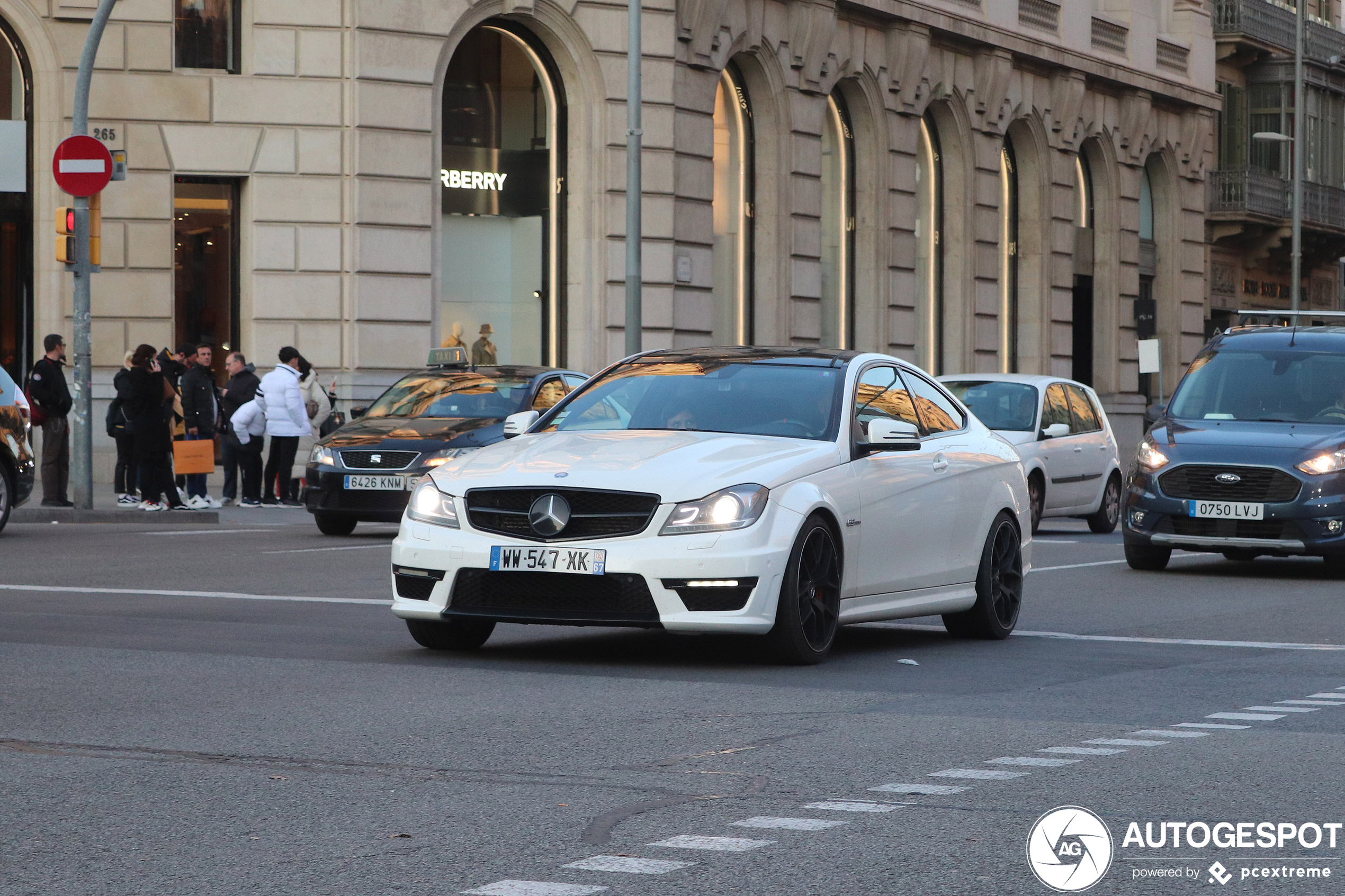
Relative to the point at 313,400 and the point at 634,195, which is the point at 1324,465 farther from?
the point at 313,400

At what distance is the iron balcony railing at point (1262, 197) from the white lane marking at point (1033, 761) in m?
42.6

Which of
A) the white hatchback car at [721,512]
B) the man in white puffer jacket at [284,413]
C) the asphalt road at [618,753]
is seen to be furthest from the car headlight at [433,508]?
the man in white puffer jacket at [284,413]

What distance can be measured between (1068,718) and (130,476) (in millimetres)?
17366

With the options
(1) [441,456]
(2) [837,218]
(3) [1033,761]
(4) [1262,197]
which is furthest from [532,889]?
(4) [1262,197]

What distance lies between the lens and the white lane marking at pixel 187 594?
41.2 ft

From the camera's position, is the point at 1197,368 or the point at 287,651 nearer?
the point at 287,651

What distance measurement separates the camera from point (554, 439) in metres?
9.82

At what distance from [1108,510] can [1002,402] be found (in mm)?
1996

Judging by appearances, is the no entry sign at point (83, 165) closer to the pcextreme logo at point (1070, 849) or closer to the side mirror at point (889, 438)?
the side mirror at point (889, 438)

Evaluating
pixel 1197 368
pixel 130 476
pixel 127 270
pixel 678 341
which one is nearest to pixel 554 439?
pixel 1197 368

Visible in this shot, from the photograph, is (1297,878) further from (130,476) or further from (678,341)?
Result: (678,341)

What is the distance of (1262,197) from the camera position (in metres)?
48.8

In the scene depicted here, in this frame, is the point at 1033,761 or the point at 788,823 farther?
the point at 1033,761

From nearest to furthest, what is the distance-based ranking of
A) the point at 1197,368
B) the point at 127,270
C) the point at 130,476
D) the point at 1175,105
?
the point at 1197,368
the point at 130,476
the point at 127,270
the point at 1175,105
